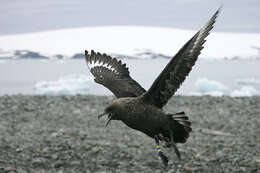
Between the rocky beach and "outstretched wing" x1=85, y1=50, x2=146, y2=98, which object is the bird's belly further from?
the rocky beach

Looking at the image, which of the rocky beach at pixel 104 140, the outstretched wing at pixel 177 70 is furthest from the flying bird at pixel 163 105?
the rocky beach at pixel 104 140

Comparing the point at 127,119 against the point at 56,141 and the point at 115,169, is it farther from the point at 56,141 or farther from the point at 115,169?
the point at 56,141

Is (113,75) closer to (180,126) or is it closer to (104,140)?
(180,126)

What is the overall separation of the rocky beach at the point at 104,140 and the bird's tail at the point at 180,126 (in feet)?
10.6

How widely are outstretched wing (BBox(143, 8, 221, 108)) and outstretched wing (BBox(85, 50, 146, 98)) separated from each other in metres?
0.67

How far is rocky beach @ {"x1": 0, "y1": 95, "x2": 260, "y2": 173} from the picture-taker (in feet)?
25.3

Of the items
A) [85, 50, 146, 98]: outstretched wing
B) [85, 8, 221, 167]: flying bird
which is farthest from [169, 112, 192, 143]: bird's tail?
[85, 50, 146, 98]: outstretched wing

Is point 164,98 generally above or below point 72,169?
above

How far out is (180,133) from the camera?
4375 mm

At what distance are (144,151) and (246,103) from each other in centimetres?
696

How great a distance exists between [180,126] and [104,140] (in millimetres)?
5360

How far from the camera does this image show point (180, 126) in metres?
4.30

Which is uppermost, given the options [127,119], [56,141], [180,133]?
[127,119]

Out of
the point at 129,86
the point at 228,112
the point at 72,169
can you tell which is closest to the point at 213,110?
the point at 228,112
